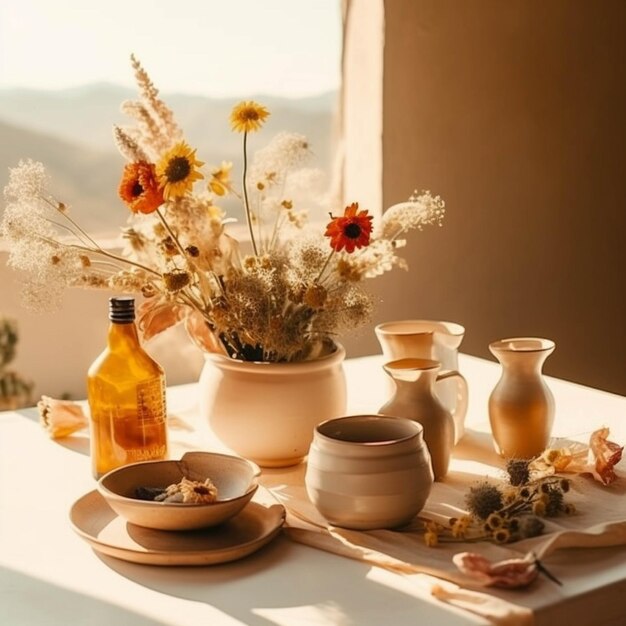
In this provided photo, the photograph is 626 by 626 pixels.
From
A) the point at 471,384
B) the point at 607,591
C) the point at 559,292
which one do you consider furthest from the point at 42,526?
the point at 559,292

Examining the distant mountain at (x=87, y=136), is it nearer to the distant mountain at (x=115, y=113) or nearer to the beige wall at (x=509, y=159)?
the distant mountain at (x=115, y=113)

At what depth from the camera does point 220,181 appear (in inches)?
54.8

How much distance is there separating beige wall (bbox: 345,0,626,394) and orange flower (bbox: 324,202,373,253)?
65.0 inches

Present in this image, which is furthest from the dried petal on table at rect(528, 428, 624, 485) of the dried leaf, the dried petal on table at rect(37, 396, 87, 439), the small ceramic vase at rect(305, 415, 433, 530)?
the dried petal on table at rect(37, 396, 87, 439)

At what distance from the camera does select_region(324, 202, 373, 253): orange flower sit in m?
1.26

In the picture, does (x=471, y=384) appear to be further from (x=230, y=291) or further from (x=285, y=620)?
(x=285, y=620)

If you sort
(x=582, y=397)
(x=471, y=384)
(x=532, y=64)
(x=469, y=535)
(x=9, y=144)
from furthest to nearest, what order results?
(x=532, y=64)
(x=9, y=144)
(x=471, y=384)
(x=582, y=397)
(x=469, y=535)

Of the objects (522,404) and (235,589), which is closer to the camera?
(235,589)

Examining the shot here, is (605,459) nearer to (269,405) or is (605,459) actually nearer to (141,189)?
(269,405)

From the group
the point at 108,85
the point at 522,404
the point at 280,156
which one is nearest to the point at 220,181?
the point at 280,156

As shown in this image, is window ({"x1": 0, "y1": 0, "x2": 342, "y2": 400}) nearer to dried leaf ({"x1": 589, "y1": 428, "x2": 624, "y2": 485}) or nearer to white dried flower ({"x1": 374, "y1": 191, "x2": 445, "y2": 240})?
white dried flower ({"x1": 374, "y1": 191, "x2": 445, "y2": 240})

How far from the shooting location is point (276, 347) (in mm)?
1289

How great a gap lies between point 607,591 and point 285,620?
1.00ft

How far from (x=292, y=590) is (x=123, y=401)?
40cm
